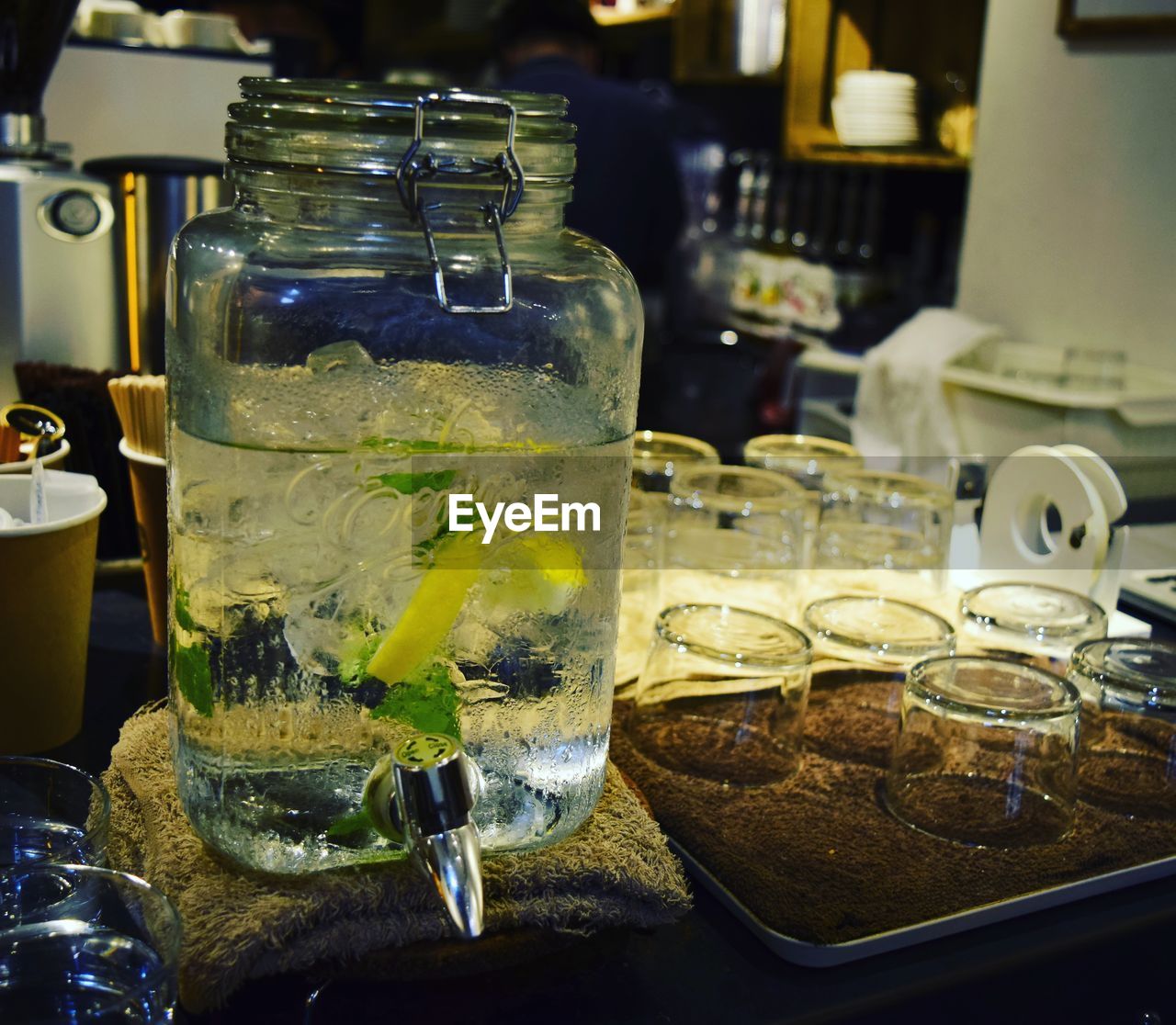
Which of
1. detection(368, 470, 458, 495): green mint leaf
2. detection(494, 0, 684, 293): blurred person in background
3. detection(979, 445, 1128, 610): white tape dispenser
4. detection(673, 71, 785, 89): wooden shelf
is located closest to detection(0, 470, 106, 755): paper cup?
detection(368, 470, 458, 495): green mint leaf

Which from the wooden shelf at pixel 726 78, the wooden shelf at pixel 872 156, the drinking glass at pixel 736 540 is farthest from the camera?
the wooden shelf at pixel 726 78

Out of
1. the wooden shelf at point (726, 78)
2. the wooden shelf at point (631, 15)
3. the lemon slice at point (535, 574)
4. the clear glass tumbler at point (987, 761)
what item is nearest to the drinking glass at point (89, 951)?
the lemon slice at point (535, 574)

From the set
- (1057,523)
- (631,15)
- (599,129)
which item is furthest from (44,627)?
(631,15)

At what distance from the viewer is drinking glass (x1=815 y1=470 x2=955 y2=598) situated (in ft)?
3.43

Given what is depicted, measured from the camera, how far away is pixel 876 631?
2.73ft

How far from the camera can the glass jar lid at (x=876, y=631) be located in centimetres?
80

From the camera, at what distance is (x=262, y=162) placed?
0.51 meters

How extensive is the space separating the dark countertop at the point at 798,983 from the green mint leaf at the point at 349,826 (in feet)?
0.20

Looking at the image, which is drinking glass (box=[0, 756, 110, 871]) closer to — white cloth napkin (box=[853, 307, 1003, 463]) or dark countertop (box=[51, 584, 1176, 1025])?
dark countertop (box=[51, 584, 1176, 1025])

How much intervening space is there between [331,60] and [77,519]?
532 cm

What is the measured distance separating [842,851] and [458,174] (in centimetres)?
39

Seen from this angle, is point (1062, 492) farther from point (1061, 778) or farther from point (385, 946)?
point (385, 946)

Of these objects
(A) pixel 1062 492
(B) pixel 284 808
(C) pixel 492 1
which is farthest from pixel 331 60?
(B) pixel 284 808

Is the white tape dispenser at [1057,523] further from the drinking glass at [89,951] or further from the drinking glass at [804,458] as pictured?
the drinking glass at [89,951]
